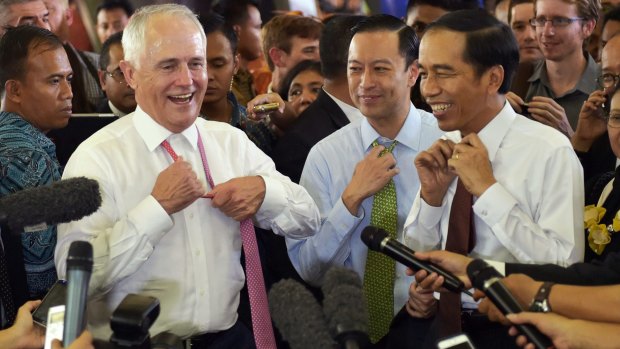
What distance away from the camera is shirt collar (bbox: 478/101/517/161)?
3.05 metres

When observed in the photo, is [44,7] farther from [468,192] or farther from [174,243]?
[468,192]

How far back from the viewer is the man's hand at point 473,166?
2906 mm

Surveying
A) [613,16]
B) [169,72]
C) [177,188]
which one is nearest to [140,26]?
[169,72]

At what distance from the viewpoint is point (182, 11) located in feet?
10.4

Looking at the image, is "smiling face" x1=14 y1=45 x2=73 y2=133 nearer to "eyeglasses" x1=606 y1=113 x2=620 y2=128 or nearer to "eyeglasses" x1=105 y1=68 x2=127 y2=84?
"eyeglasses" x1=105 y1=68 x2=127 y2=84

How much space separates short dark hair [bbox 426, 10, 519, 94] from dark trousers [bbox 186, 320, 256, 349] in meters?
1.13

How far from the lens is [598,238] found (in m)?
3.04

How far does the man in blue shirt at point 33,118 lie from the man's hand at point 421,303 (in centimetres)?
124

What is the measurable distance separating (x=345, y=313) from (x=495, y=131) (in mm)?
1331

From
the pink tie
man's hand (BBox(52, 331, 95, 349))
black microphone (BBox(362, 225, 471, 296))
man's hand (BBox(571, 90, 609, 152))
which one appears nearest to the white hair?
the pink tie

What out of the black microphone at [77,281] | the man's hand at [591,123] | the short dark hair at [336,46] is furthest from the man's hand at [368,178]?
the black microphone at [77,281]

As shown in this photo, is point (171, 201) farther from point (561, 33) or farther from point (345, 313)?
point (561, 33)

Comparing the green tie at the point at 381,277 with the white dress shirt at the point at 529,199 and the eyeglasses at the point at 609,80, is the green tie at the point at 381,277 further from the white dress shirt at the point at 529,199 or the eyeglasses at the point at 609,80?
the eyeglasses at the point at 609,80

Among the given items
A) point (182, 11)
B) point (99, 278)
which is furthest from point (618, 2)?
point (99, 278)
